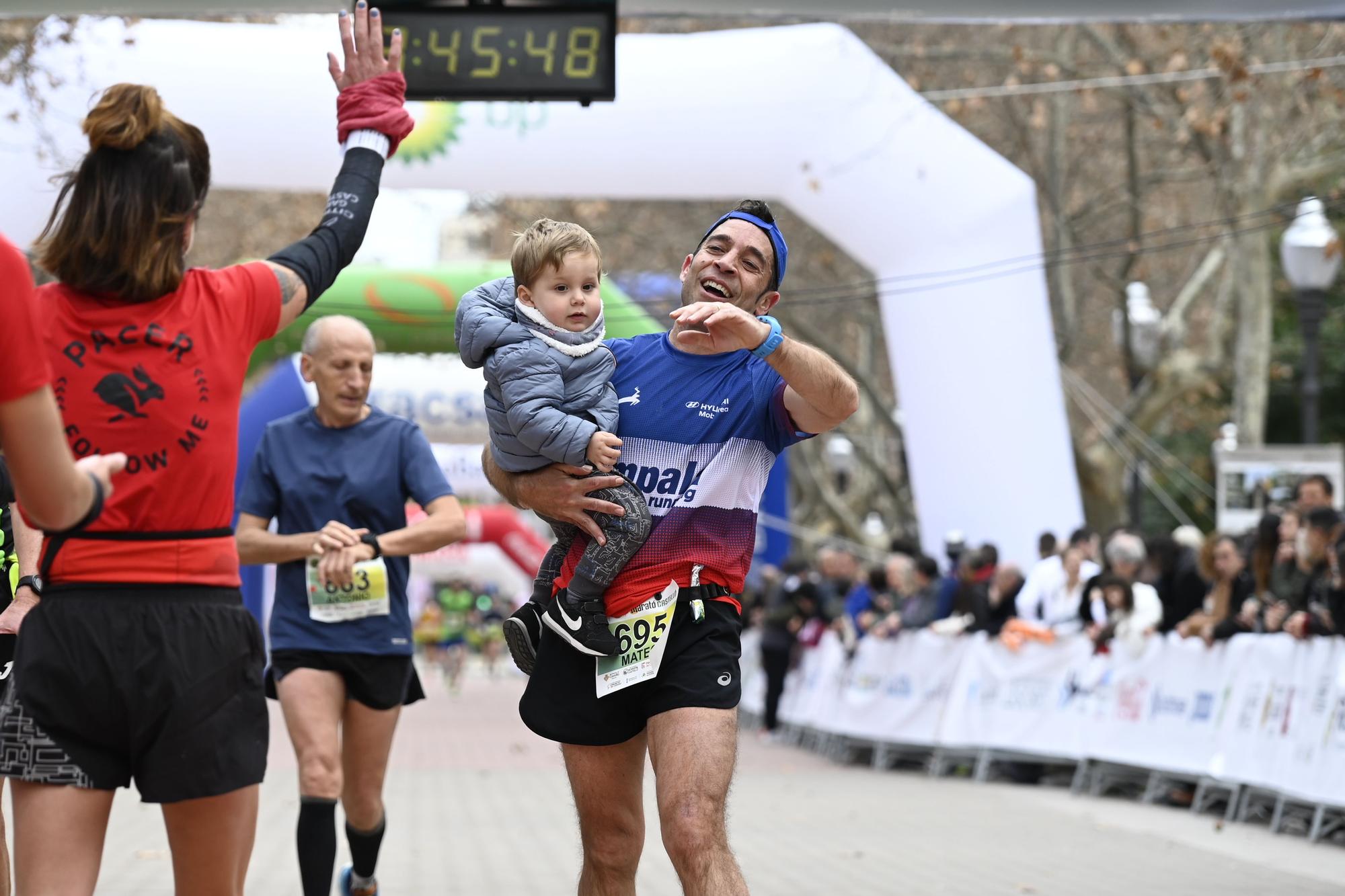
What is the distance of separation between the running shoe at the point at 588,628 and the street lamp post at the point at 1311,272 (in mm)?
11990

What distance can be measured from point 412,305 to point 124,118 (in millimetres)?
15594

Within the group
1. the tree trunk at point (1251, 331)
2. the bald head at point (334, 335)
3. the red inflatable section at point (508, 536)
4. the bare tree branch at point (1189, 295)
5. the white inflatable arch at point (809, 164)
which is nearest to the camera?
the bald head at point (334, 335)

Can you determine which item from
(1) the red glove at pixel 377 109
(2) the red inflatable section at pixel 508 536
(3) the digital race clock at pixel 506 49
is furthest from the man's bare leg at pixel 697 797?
(2) the red inflatable section at pixel 508 536

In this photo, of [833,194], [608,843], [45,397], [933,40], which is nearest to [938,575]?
[833,194]

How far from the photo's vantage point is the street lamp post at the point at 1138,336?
20156 millimetres

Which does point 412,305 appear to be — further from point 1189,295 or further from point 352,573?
point 352,573

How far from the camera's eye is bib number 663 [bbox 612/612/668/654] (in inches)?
180

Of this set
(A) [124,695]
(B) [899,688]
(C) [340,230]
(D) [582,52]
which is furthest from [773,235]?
(B) [899,688]

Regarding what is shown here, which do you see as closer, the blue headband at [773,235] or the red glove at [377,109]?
the red glove at [377,109]

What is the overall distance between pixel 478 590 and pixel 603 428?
5409 centimetres

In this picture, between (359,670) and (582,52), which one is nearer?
(359,670)

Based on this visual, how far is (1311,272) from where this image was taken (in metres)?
15.5

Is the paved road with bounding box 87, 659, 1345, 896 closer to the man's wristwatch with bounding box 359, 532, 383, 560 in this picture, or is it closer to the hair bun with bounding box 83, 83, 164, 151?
the man's wristwatch with bounding box 359, 532, 383, 560

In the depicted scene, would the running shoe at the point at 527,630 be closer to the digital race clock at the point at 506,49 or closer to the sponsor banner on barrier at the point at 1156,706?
the digital race clock at the point at 506,49
